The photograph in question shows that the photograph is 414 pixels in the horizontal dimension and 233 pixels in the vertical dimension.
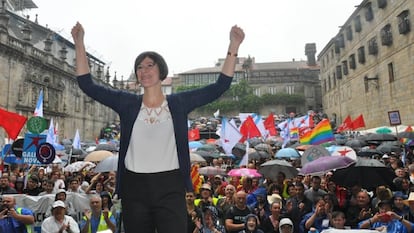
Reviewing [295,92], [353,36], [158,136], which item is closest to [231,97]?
[295,92]

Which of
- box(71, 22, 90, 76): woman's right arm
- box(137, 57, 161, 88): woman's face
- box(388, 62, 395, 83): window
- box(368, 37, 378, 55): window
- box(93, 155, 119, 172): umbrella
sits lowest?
box(93, 155, 119, 172): umbrella

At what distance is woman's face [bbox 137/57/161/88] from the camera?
242 centimetres

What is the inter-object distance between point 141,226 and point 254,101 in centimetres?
6592

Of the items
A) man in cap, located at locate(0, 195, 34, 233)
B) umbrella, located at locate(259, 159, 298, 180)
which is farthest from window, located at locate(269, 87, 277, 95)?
man in cap, located at locate(0, 195, 34, 233)

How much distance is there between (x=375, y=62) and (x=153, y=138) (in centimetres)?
3011

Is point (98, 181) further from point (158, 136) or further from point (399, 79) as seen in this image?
point (399, 79)

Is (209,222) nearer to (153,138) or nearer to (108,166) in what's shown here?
(108,166)

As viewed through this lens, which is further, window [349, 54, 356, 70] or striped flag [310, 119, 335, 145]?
window [349, 54, 356, 70]

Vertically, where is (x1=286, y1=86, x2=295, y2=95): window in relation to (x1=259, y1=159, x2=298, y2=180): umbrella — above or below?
above

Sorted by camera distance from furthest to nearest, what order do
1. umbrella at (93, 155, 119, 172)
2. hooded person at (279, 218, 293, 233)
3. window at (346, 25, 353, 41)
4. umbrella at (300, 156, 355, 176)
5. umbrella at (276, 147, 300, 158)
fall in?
window at (346, 25, 353, 41), umbrella at (276, 147, 300, 158), umbrella at (93, 155, 119, 172), umbrella at (300, 156, 355, 176), hooded person at (279, 218, 293, 233)

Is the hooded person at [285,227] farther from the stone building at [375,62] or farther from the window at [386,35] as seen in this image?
the window at [386,35]

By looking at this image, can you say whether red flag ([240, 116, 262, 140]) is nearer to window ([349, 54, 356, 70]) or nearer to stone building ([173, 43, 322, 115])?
window ([349, 54, 356, 70])

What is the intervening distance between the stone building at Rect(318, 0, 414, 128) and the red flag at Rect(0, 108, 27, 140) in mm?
21993

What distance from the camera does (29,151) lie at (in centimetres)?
940
